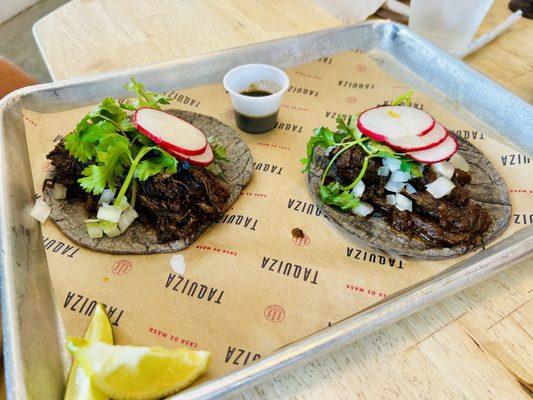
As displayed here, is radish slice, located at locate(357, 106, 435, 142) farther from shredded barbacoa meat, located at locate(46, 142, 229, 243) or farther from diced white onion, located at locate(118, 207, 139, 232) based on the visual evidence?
diced white onion, located at locate(118, 207, 139, 232)

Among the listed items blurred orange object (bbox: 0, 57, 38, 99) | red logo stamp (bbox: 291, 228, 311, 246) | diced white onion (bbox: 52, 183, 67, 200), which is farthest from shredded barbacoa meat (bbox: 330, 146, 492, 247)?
blurred orange object (bbox: 0, 57, 38, 99)

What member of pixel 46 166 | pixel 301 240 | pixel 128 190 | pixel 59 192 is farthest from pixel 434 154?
pixel 46 166

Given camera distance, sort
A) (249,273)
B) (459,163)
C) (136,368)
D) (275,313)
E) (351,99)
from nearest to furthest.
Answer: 1. (136,368)
2. (275,313)
3. (249,273)
4. (459,163)
5. (351,99)

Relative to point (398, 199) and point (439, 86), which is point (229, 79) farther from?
point (439, 86)

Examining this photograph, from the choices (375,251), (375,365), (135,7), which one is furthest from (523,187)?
(135,7)

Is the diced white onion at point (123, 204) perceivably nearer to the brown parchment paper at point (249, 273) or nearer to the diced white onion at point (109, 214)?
the diced white onion at point (109, 214)

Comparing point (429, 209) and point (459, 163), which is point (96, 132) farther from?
point (459, 163)
